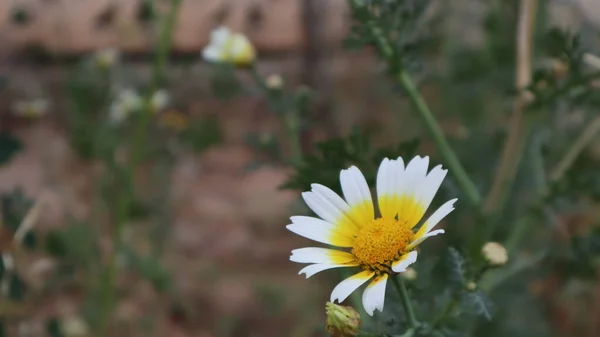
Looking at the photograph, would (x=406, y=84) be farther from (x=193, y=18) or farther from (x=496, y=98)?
(x=193, y=18)

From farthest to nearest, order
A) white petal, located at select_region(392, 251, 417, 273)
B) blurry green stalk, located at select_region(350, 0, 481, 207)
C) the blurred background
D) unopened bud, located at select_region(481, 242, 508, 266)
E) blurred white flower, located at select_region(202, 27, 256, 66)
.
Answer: the blurred background < blurred white flower, located at select_region(202, 27, 256, 66) < blurry green stalk, located at select_region(350, 0, 481, 207) < unopened bud, located at select_region(481, 242, 508, 266) < white petal, located at select_region(392, 251, 417, 273)

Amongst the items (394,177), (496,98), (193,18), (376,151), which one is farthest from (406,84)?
(193,18)

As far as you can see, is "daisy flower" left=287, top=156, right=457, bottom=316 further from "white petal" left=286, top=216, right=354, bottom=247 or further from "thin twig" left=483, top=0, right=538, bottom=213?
"thin twig" left=483, top=0, right=538, bottom=213

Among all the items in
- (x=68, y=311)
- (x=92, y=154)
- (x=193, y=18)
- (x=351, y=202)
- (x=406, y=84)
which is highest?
(x=193, y=18)

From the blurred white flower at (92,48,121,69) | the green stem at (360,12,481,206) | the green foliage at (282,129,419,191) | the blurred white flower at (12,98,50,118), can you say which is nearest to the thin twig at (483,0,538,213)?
the green stem at (360,12,481,206)

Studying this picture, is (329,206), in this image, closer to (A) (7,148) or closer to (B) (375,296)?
(B) (375,296)
